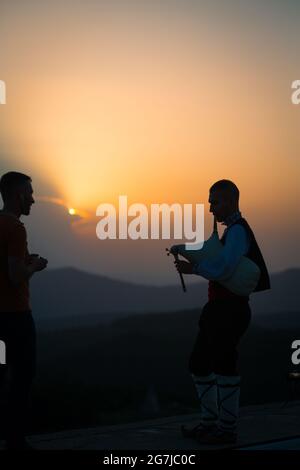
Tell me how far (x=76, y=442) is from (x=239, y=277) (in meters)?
1.25

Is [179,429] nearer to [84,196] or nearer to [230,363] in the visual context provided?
[230,363]

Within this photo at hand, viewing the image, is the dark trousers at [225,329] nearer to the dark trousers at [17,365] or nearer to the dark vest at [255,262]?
the dark vest at [255,262]

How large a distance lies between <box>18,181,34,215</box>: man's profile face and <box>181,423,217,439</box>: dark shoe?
4.99 ft

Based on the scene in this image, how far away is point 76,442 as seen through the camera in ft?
15.1

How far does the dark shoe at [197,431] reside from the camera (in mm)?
4592

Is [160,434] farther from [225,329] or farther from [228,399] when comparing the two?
[225,329]

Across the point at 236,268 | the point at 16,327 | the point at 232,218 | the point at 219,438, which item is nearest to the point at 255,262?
the point at 236,268

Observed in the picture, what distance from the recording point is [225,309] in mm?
4496

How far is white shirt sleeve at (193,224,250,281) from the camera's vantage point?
438 cm

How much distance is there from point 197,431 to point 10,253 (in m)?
1.50

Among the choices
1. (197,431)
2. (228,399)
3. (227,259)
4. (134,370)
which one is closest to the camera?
(227,259)

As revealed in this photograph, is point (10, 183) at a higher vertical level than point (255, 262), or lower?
higher
